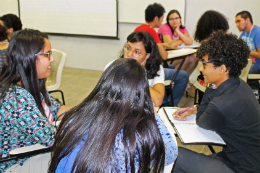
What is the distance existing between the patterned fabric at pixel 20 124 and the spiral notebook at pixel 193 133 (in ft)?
2.42

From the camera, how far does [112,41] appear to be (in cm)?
502

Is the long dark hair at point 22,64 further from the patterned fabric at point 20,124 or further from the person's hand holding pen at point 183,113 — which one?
the person's hand holding pen at point 183,113

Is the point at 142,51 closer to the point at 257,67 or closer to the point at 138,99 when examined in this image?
the point at 138,99

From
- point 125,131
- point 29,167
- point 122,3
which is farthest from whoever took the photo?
point 122,3

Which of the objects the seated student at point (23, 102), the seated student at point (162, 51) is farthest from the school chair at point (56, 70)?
the seated student at point (23, 102)

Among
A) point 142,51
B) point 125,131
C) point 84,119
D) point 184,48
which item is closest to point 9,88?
point 84,119

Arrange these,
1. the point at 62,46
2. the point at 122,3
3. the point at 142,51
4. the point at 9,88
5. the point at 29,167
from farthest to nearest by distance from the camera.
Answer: the point at 62,46
the point at 122,3
the point at 142,51
the point at 29,167
the point at 9,88

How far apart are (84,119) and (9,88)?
2.07 ft

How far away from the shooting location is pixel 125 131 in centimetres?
73

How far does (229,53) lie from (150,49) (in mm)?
833

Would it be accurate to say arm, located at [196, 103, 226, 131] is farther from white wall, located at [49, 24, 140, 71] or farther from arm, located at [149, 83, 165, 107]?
white wall, located at [49, 24, 140, 71]

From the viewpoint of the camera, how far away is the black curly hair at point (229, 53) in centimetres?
141

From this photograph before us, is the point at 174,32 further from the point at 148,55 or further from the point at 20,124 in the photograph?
the point at 20,124

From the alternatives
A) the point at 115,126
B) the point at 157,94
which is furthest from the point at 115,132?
the point at 157,94
